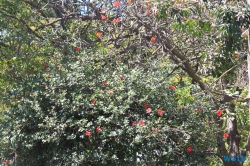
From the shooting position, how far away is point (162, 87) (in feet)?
21.8

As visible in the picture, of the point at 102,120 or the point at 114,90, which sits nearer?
the point at 102,120

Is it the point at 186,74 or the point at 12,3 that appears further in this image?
the point at 186,74

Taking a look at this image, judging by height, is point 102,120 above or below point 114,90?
below

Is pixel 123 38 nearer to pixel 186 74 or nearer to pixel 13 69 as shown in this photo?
pixel 186 74

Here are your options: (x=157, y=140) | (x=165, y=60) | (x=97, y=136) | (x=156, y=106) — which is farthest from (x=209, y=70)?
(x=97, y=136)

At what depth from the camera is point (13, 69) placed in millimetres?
7492

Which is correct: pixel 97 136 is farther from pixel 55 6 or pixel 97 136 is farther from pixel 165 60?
pixel 55 6

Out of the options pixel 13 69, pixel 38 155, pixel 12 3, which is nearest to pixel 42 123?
pixel 38 155

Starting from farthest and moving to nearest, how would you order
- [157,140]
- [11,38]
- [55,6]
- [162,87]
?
[55,6]
[11,38]
[162,87]
[157,140]

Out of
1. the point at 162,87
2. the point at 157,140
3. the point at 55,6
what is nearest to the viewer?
the point at 157,140

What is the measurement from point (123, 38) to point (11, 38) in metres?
2.18

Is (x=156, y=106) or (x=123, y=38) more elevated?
(x=123, y=38)

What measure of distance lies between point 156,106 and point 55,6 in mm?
3047

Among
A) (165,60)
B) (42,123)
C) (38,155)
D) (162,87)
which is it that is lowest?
(38,155)
